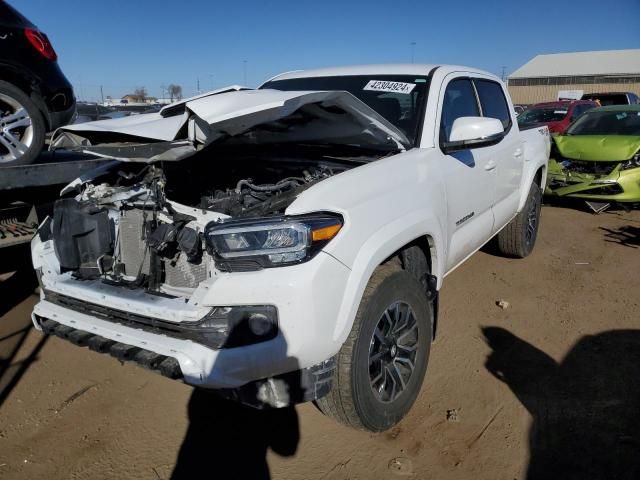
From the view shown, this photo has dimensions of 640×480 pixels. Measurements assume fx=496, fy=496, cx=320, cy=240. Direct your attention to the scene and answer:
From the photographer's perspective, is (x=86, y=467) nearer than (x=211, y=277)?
No

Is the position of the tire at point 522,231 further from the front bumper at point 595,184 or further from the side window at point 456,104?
the front bumper at point 595,184

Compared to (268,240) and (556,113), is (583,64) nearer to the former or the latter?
(556,113)

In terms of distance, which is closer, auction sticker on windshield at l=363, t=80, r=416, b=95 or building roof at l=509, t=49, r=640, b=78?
auction sticker on windshield at l=363, t=80, r=416, b=95

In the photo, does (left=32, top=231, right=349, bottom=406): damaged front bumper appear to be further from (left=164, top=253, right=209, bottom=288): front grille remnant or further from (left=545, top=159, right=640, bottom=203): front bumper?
(left=545, top=159, right=640, bottom=203): front bumper

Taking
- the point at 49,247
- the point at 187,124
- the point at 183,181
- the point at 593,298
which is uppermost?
the point at 187,124

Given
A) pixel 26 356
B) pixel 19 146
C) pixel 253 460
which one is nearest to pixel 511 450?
pixel 253 460

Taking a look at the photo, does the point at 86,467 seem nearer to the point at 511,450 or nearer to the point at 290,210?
the point at 290,210

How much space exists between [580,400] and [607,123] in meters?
7.08

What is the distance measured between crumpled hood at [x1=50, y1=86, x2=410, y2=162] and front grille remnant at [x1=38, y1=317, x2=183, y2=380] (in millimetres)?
899

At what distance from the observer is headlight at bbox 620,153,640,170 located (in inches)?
275

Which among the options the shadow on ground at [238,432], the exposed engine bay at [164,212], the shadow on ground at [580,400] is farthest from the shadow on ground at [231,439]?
the shadow on ground at [580,400]

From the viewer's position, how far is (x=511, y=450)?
8.13ft

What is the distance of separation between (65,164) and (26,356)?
54.7 inches

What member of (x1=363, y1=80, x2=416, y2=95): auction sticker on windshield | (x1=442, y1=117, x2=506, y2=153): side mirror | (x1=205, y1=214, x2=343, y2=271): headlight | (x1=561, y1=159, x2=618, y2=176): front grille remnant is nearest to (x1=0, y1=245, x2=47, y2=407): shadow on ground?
(x1=205, y1=214, x2=343, y2=271): headlight
